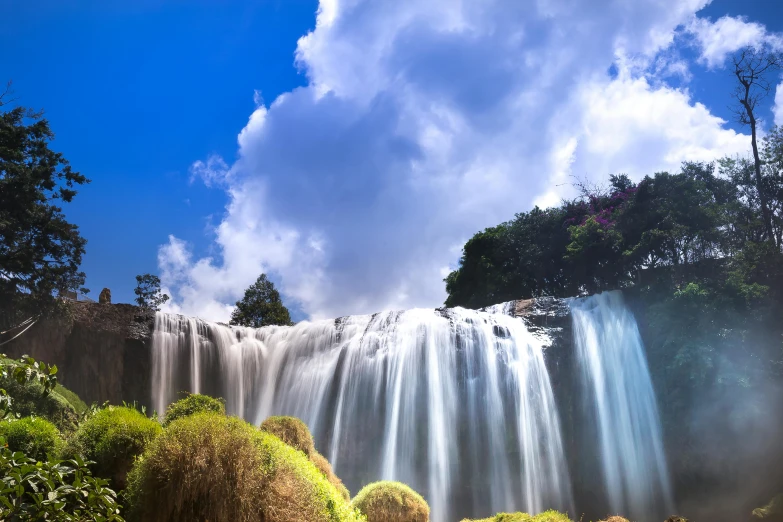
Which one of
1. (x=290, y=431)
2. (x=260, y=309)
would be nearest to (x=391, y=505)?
(x=290, y=431)

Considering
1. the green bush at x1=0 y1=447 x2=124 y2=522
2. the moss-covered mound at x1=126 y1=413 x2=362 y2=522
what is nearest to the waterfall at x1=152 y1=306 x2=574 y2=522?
the moss-covered mound at x1=126 y1=413 x2=362 y2=522

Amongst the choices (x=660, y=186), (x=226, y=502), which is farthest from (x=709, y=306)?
(x=226, y=502)

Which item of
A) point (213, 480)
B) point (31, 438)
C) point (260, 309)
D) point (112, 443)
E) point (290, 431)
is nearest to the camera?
point (213, 480)

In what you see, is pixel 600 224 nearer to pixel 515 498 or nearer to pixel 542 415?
pixel 542 415

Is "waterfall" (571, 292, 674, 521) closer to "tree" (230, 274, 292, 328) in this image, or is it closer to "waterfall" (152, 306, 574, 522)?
"waterfall" (152, 306, 574, 522)

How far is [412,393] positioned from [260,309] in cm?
2101

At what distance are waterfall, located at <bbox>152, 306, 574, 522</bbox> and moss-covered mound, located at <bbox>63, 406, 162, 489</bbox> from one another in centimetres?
1333

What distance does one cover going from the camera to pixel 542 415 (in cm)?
2214

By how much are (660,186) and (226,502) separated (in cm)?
2742

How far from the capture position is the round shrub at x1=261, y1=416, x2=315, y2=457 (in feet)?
37.6

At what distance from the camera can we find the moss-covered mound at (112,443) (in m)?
7.56

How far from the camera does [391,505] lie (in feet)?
34.1

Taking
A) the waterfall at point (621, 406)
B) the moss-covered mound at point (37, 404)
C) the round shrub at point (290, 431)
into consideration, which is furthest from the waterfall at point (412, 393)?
the round shrub at point (290, 431)

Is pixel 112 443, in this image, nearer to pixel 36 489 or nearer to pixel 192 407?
pixel 192 407
